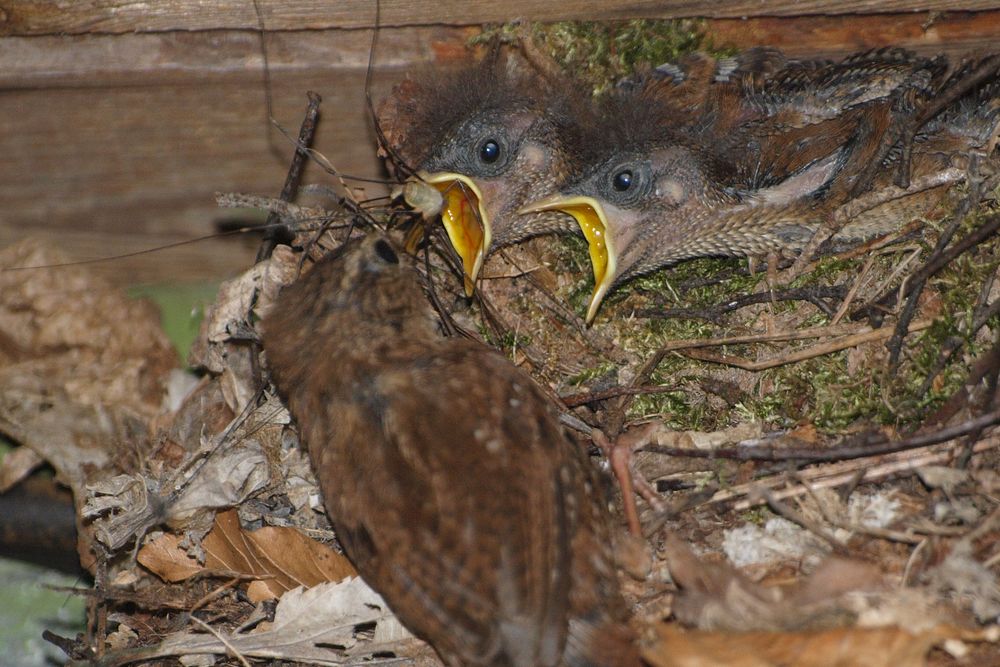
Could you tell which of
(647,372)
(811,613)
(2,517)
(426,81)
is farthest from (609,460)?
(2,517)

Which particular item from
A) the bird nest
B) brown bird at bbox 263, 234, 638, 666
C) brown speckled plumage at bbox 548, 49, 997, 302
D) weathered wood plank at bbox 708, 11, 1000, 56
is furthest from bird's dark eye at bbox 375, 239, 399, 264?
weathered wood plank at bbox 708, 11, 1000, 56

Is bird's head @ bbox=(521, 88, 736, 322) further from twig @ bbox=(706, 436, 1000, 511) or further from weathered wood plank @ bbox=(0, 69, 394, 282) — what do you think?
twig @ bbox=(706, 436, 1000, 511)

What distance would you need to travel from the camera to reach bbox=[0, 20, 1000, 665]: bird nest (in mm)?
2195

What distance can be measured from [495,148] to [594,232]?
38cm

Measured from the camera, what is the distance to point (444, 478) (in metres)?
2.36

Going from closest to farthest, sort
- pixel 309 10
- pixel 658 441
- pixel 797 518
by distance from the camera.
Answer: pixel 797 518 < pixel 309 10 < pixel 658 441

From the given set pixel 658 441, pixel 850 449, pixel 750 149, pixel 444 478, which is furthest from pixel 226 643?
pixel 750 149

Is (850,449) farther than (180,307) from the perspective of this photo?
No

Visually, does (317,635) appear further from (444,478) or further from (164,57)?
(164,57)

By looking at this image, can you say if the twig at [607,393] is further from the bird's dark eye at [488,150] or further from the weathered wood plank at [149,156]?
the weathered wood plank at [149,156]

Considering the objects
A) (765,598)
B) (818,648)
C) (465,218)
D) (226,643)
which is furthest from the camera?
(465,218)

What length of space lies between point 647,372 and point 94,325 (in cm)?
177

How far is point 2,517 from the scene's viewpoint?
282 cm

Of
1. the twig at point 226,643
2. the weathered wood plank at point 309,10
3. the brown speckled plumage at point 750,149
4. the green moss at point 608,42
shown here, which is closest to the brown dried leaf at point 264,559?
the twig at point 226,643
